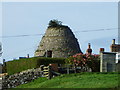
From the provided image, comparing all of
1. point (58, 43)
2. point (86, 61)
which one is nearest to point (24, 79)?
point (86, 61)

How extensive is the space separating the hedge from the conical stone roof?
7.46 metres

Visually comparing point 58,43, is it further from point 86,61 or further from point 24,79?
point 24,79

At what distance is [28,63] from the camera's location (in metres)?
35.8

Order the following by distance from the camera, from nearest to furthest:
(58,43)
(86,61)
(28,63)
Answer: (86,61) → (28,63) → (58,43)

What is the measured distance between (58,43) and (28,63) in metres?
11.9

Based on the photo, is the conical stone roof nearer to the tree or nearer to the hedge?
the tree

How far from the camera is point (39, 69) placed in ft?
104

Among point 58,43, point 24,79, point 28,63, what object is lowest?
point 24,79

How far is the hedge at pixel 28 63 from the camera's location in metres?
34.1

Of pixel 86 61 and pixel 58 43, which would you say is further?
pixel 58 43

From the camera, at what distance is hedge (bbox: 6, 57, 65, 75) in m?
34.1

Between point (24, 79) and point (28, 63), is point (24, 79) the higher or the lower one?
the lower one

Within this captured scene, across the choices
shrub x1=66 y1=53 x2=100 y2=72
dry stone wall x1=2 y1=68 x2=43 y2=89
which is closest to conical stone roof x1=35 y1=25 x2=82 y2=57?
shrub x1=66 y1=53 x2=100 y2=72

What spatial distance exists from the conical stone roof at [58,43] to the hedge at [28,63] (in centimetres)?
746
